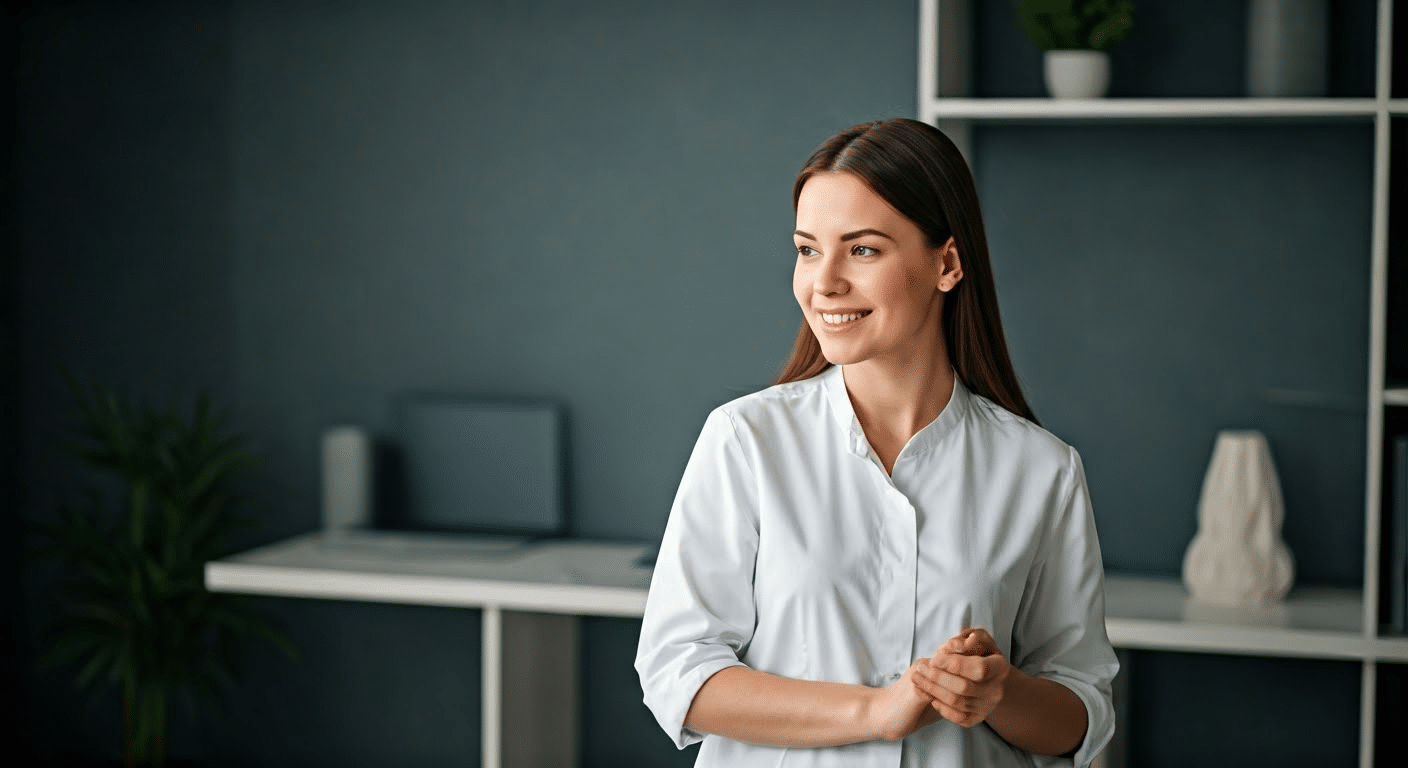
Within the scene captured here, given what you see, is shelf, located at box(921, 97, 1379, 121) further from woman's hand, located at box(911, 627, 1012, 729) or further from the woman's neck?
woman's hand, located at box(911, 627, 1012, 729)

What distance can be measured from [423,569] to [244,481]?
773 millimetres

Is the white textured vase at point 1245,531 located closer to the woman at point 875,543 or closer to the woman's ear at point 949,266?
the woman at point 875,543

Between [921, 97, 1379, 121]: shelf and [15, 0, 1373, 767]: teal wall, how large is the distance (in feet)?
0.99

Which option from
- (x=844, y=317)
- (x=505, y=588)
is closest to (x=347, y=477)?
(x=505, y=588)

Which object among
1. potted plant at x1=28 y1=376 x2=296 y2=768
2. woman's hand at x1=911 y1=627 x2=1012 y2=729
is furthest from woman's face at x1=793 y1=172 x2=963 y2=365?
potted plant at x1=28 y1=376 x2=296 y2=768

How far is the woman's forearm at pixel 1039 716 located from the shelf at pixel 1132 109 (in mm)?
1374

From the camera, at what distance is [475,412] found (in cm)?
301

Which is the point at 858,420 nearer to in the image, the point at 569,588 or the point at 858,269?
the point at 858,269

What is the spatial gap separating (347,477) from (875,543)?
6.51 feet

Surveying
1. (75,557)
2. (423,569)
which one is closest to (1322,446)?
(423,569)

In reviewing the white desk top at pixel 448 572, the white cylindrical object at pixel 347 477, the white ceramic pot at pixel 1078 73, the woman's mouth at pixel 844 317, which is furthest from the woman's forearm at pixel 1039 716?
the white cylindrical object at pixel 347 477

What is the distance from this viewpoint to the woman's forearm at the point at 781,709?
122 cm

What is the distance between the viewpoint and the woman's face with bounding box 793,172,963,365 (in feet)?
4.17

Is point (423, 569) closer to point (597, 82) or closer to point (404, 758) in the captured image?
point (404, 758)
